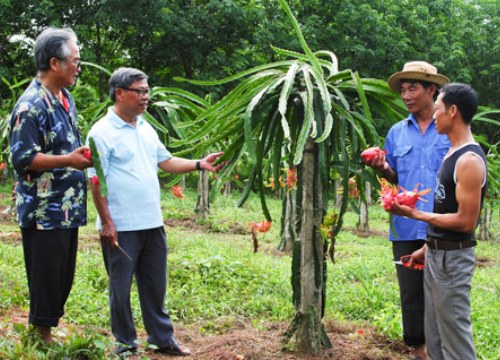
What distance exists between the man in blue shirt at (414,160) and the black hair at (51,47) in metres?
1.74

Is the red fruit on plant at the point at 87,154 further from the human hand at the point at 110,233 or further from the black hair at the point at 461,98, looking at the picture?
the black hair at the point at 461,98

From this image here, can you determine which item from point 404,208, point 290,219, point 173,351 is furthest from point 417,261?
point 290,219

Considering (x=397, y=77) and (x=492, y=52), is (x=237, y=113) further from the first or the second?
(x=492, y=52)

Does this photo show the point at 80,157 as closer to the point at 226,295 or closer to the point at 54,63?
the point at 54,63

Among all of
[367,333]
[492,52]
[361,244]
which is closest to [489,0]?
[492,52]

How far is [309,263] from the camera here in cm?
334

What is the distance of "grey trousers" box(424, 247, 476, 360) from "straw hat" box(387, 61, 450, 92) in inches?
40.2

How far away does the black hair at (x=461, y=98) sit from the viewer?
266cm

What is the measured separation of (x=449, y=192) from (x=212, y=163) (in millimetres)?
1375

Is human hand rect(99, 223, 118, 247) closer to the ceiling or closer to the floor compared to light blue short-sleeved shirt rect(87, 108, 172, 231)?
closer to the floor

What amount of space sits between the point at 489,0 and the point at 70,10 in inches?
539

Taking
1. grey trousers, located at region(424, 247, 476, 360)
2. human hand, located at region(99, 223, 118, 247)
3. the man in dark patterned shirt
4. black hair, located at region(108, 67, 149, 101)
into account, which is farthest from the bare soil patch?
black hair, located at region(108, 67, 149, 101)

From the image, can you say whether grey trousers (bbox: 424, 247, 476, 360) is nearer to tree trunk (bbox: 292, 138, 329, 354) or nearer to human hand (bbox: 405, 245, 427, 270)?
human hand (bbox: 405, 245, 427, 270)

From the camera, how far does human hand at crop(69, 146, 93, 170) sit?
Result: 2766 millimetres
